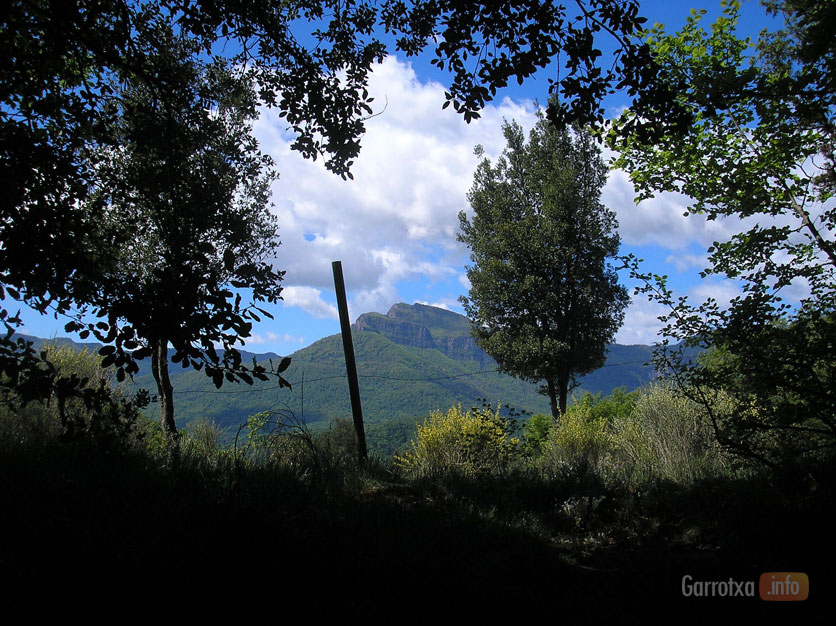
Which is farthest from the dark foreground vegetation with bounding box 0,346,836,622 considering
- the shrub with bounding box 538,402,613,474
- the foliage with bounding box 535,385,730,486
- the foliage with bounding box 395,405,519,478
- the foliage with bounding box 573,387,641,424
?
the foliage with bounding box 573,387,641,424

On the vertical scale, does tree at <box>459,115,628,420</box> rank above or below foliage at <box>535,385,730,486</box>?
above

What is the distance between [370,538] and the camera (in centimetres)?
326

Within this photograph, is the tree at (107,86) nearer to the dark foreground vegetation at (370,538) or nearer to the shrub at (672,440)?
the dark foreground vegetation at (370,538)

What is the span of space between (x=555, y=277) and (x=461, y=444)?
39.1ft

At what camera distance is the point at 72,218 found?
3.49m

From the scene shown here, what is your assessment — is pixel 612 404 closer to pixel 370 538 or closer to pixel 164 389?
pixel 164 389

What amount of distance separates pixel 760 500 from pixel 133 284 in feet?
18.0

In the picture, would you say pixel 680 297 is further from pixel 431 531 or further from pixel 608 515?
pixel 431 531

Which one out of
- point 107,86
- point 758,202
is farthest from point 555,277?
point 107,86

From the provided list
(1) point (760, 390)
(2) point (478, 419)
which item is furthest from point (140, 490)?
(2) point (478, 419)

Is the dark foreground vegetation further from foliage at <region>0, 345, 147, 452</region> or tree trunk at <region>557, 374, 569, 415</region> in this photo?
tree trunk at <region>557, 374, 569, 415</region>

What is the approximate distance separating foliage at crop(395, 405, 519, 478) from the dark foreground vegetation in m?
2.02

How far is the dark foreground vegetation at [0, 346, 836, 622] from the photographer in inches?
88.6

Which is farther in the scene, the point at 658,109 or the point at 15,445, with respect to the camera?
the point at 15,445
